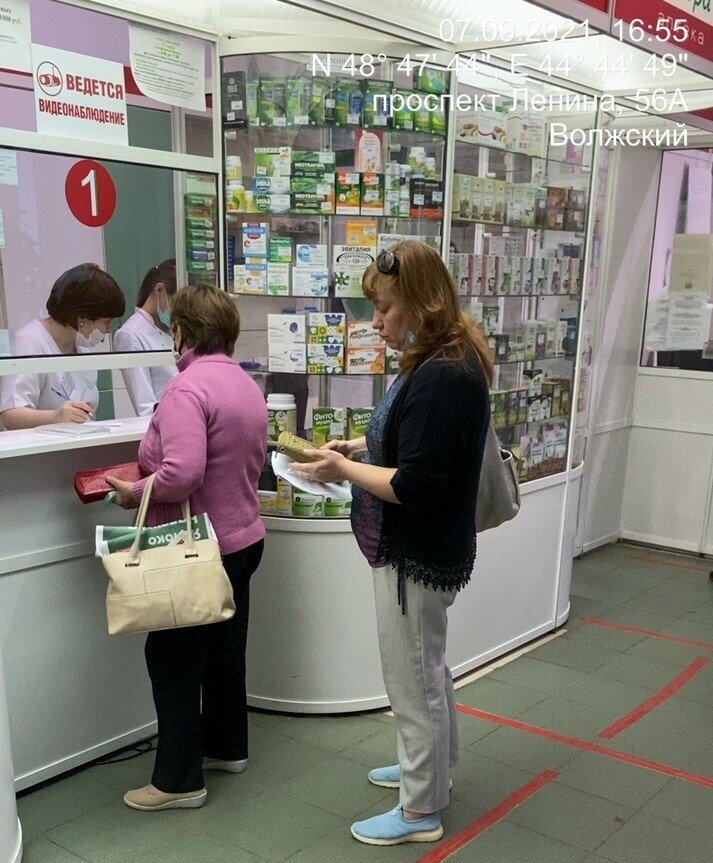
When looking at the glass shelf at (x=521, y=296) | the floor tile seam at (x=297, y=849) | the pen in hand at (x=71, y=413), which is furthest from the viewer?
the glass shelf at (x=521, y=296)

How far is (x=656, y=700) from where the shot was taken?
3.70 m

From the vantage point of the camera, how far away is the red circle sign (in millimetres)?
2975

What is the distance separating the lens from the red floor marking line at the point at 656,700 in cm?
344

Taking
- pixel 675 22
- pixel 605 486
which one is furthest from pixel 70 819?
pixel 605 486

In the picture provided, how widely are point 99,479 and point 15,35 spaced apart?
1413 mm

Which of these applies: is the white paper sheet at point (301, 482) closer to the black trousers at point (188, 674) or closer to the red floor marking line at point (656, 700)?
the black trousers at point (188, 674)

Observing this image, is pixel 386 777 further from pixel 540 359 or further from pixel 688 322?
pixel 688 322

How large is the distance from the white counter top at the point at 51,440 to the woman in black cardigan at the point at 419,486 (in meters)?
0.78

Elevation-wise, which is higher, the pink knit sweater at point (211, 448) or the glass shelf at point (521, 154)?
the glass shelf at point (521, 154)

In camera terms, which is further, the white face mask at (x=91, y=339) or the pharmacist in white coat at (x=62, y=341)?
the white face mask at (x=91, y=339)

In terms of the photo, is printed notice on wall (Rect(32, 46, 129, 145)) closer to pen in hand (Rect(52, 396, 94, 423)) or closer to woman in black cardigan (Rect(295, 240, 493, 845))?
pen in hand (Rect(52, 396, 94, 423))

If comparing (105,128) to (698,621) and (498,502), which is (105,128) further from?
(698,621)

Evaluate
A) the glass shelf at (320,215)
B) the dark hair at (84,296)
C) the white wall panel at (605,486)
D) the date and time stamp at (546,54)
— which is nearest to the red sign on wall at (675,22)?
the date and time stamp at (546,54)

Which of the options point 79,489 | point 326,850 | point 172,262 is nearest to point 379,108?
point 172,262
